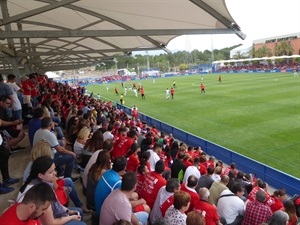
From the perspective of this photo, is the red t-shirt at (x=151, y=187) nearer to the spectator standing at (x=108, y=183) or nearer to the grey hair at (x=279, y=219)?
the spectator standing at (x=108, y=183)

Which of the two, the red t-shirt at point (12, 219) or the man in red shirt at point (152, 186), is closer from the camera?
the red t-shirt at point (12, 219)

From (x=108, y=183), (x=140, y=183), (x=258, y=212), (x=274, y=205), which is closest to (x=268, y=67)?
(x=274, y=205)

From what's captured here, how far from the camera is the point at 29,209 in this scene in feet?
8.86

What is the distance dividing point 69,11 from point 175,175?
6.35 meters

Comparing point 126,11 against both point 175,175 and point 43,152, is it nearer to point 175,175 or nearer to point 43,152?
point 175,175

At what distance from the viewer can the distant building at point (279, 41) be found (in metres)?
91.5

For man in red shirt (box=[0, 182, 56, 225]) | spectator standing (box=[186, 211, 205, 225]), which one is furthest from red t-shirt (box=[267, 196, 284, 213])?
man in red shirt (box=[0, 182, 56, 225])

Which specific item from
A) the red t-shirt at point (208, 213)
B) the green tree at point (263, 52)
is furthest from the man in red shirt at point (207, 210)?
the green tree at point (263, 52)

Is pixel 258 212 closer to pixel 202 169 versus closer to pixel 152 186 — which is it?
pixel 152 186

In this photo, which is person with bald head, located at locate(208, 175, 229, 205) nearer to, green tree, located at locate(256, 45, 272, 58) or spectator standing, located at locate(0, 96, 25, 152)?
spectator standing, located at locate(0, 96, 25, 152)

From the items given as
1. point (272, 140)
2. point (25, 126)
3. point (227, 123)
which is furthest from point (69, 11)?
point (227, 123)

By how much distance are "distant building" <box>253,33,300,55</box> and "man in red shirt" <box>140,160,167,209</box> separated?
99.3 m

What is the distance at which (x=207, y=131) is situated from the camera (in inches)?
747

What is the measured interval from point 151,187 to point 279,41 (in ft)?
345
